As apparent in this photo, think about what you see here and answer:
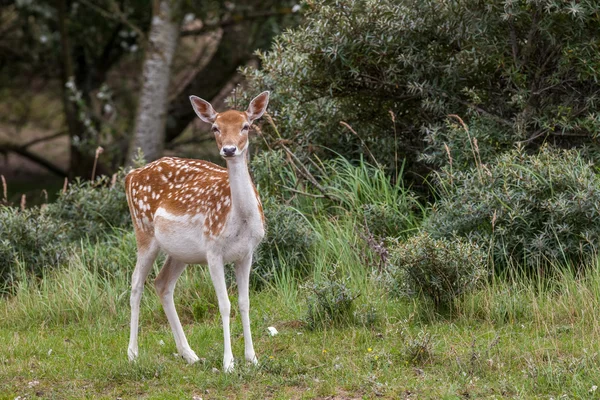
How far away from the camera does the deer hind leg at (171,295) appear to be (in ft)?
22.0

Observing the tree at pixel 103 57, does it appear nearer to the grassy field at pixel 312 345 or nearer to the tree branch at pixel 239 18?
the tree branch at pixel 239 18

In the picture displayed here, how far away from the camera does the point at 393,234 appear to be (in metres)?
8.70

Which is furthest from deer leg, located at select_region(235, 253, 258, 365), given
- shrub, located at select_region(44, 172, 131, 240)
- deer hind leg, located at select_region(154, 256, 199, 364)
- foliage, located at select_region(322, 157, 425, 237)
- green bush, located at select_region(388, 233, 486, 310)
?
shrub, located at select_region(44, 172, 131, 240)

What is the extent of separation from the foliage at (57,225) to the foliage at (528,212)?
359 cm

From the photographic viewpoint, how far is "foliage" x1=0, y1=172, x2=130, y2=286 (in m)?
8.93

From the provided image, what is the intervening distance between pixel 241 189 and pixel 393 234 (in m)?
2.83

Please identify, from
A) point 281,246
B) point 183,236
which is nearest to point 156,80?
point 281,246

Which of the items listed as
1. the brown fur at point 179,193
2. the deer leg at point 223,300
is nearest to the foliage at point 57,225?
the brown fur at point 179,193

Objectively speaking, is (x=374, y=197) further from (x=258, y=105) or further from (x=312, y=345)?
(x=258, y=105)

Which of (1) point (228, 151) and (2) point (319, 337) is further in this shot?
(2) point (319, 337)

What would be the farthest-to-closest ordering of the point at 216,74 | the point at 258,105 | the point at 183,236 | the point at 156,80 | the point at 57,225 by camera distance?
1. the point at 216,74
2. the point at 156,80
3. the point at 57,225
4. the point at 258,105
5. the point at 183,236

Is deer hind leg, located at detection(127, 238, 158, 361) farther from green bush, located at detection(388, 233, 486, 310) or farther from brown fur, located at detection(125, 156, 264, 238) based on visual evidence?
green bush, located at detection(388, 233, 486, 310)

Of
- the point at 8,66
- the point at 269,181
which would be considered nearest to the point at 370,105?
the point at 269,181

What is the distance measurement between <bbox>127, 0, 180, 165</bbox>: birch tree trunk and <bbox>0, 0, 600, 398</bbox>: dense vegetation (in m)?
3.21
